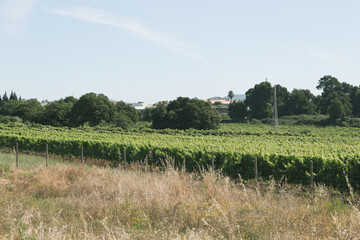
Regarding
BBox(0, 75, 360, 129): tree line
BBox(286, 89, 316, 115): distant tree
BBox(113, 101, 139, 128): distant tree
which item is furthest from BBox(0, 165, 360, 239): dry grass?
BBox(286, 89, 316, 115): distant tree

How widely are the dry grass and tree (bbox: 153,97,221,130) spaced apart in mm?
48027

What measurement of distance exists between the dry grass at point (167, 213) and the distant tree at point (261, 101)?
8255 centimetres

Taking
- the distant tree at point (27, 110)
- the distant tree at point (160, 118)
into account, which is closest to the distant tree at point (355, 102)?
the distant tree at point (160, 118)

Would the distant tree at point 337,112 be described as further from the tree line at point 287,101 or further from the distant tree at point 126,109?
the distant tree at point 126,109

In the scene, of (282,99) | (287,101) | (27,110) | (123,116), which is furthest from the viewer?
(282,99)

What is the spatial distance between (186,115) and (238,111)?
3743cm

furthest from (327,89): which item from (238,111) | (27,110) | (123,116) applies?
(27,110)

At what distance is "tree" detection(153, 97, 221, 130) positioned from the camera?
57.1 meters

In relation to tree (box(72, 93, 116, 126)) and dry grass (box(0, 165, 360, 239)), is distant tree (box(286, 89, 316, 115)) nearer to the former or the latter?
tree (box(72, 93, 116, 126))

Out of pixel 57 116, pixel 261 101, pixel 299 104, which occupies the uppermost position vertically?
pixel 261 101

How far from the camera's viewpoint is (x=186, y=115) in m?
57.4

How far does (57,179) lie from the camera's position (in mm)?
9789

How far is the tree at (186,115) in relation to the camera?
2247 inches

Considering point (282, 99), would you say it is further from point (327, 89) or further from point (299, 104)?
point (327, 89)
